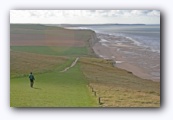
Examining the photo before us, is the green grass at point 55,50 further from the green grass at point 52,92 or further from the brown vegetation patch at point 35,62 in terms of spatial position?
the green grass at point 52,92

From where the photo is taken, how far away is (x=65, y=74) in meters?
6.82

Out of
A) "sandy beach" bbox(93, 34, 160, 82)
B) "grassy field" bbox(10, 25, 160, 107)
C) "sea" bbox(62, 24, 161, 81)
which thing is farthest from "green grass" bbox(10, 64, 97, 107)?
"sea" bbox(62, 24, 161, 81)

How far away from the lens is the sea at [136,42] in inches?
265

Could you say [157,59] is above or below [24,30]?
below

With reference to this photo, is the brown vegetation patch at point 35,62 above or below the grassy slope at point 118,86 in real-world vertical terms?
above

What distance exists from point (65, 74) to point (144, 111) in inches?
41.4

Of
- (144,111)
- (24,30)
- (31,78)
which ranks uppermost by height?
(24,30)

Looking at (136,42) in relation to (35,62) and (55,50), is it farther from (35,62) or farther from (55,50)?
(35,62)

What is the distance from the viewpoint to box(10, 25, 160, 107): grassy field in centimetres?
674

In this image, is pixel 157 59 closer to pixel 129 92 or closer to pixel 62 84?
pixel 129 92

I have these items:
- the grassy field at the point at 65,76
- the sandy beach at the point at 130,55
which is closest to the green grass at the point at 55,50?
the grassy field at the point at 65,76

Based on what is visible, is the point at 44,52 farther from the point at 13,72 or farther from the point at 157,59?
the point at 157,59

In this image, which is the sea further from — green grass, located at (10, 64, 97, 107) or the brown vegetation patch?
green grass, located at (10, 64, 97, 107)

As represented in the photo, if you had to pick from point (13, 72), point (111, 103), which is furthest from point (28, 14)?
point (111, 103)
